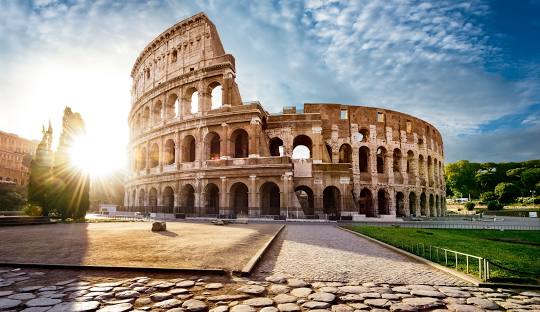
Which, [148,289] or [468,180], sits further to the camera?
[468,180]

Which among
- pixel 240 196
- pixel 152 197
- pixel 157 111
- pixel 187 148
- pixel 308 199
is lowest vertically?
pixel 308 199

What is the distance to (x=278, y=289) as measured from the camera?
496 centimetres

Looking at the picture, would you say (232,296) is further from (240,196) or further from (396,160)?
(396,160)

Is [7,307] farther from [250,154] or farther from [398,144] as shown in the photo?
[398,144]

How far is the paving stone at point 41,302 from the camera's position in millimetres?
3927

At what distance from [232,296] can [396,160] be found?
37.7 metres

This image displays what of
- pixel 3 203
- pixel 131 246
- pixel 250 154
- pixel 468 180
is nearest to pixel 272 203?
pixel 250 154

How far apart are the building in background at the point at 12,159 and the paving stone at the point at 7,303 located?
79597 millimetres

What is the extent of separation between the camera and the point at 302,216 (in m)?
25.9

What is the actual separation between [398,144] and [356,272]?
33710 millimetres

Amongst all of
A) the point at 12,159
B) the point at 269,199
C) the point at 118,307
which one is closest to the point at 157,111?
the point at 269,199

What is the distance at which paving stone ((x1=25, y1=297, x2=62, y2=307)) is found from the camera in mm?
3927

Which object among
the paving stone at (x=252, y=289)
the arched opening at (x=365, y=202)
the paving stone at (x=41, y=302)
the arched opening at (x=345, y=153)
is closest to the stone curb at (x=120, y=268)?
the paving stone at (x=252, y=289)

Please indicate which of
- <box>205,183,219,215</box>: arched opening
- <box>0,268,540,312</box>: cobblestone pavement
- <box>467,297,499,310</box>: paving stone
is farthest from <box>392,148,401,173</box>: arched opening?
<box>467,297,499,310</box>: paving stone
